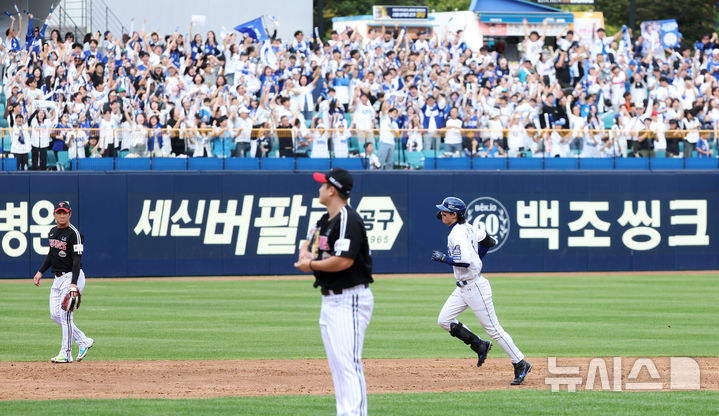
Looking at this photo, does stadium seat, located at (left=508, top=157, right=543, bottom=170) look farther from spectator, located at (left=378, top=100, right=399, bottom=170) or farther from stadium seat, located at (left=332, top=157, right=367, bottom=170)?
stadium seat, located at (left=332, top=157, right=367, bottom=170)

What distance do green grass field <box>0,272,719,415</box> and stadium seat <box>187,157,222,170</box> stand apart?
3.10m

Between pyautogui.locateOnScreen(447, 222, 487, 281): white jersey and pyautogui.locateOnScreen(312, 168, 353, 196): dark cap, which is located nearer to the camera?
pyautogui.locateOnScreen(312, 168, 353, 196): dark cap

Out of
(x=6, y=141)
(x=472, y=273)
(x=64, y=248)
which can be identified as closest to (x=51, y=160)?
(x=6, y=141)

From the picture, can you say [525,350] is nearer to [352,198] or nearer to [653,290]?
[653,290]

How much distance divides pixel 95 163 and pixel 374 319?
1099cm

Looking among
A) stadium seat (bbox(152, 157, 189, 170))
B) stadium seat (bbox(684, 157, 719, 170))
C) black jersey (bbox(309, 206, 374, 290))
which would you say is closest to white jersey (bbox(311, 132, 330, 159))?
stadium seat (bbox(152, 157, 189, 170))

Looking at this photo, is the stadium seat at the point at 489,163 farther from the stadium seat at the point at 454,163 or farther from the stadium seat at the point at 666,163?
the stadium seat at the point at 666,163

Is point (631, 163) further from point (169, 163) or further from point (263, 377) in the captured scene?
point (263, 377)

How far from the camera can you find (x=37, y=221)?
87.5 ft

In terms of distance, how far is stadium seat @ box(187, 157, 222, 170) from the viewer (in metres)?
27.4

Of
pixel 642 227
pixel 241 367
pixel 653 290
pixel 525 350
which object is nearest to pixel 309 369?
pixel 241 367

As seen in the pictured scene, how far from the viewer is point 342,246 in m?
7.83

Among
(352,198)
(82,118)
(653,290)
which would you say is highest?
(82,118)

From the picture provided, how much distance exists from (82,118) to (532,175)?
1149cm
